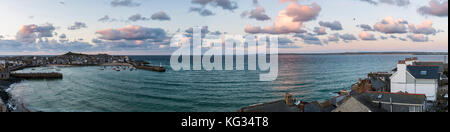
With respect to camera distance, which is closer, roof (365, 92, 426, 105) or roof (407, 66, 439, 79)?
roof (365, 92, 426, 105)

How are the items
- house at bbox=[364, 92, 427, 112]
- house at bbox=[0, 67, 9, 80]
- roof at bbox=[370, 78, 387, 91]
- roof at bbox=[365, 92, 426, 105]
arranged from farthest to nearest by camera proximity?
house at bbox=[0, 67, 9, 80] → roof at bbox=[370, 78, 387, 91] → roof at bbox=[365, 92, 426, 105] → house at bbox=[364, 92, 427, 112]

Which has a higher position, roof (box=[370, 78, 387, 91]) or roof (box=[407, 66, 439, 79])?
roof (box=[407, 66, 439, 79])

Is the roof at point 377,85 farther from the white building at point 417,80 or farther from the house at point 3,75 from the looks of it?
the house at point 3,75

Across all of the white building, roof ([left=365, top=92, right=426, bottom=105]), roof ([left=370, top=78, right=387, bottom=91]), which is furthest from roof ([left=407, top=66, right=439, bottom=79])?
roof ([left=365, top=92, right=426, bottom=105])

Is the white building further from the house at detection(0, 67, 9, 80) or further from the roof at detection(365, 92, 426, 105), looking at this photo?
the house at detection(0, 67, 9, 80)

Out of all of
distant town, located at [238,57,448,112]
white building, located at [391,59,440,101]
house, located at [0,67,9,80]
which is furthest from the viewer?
house, located at [0,67,9,80]

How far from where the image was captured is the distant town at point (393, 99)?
841 inches

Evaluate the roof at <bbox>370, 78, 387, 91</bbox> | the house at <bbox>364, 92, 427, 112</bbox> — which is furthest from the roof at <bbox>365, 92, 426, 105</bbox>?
the roof at <bbox>370, 78, 387, 91</bbox>

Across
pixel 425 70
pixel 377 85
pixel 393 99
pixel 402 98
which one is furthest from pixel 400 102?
pixel 377 85

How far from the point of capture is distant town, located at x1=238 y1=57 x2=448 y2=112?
70.1 ft

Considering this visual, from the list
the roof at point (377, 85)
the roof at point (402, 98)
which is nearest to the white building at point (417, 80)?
the roof at point (377, 85)

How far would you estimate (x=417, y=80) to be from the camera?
30.3 m
